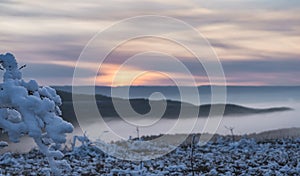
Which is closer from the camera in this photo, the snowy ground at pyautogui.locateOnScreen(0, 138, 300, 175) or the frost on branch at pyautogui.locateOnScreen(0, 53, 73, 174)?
the frost on branch at pyautogui.locateOnScreen(0, 53, 73, 174)

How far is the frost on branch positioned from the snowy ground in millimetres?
5741

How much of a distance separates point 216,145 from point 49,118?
48.2 ft

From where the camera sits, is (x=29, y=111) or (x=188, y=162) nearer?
(x=29, y=111)

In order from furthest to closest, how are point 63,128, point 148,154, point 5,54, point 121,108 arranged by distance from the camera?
point 121,108 → point 148,154 → point 5,54 → point 63,128

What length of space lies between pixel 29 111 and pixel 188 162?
998 cm

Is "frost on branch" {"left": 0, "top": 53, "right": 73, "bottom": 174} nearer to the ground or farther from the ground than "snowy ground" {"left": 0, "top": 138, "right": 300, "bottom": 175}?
farther from the ground

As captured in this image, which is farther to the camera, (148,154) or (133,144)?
(133,144)

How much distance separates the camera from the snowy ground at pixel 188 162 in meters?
14.8

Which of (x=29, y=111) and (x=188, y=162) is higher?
(x=29, y=111)

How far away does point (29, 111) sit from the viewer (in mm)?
7703

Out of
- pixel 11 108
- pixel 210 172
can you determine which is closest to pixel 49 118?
pixel 11 108

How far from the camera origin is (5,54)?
325 inches

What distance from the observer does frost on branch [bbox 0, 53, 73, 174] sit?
7562mm

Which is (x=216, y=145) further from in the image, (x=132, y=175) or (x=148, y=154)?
(x=132, y=175)
